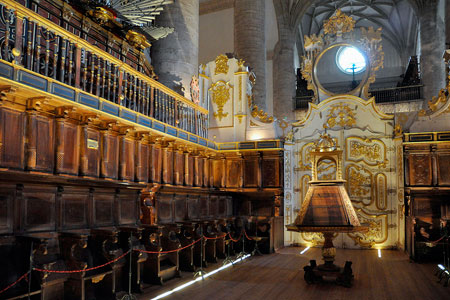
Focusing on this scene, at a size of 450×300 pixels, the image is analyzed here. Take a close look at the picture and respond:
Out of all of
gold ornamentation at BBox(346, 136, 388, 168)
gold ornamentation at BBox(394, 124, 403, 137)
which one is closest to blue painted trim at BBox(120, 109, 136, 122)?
gold ornamentation at BBox(346, 136, 388, 168)

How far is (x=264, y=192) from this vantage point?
11086 millimetres

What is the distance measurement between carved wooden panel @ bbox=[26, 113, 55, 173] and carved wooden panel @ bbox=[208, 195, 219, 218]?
535 cm

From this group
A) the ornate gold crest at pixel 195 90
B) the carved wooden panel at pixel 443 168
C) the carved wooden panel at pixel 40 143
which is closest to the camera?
the carved wooden panel at pixel 40 143

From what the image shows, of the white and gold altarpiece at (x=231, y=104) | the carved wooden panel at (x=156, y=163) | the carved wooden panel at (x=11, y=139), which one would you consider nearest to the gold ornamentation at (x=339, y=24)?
the white and gold altarpiece at (x=231, y=104)

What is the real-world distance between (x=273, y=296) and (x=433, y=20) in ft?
64.0

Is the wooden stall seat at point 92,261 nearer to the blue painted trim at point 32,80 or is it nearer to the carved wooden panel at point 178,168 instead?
the blue painted trim at point 32,80

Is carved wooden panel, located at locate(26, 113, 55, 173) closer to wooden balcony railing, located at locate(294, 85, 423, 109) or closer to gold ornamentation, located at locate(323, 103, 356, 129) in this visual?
gold ornamentation, located at locate(323, 103, 356, 129)

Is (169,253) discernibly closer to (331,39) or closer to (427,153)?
(427,153)

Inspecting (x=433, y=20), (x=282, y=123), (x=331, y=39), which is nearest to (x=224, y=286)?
(x=282, y=123)

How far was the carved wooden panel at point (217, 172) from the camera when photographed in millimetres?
11078

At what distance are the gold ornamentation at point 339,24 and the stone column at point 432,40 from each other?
10178 millimetres

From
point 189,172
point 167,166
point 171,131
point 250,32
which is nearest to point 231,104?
point 189,172

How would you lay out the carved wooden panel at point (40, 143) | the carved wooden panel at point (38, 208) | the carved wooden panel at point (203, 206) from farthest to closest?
the carved wooden panel at point (203, 206)
the carved wooden panel at point (40, 143)
the carved wooden panel at point (38, 208)

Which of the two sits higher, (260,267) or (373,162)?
(373,162)
